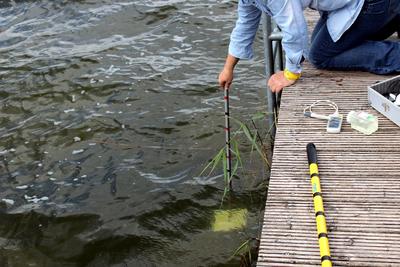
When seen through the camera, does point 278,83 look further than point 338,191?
Yes

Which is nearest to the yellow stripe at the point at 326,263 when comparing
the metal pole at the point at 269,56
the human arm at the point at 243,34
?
the human arm at the point at 243,34

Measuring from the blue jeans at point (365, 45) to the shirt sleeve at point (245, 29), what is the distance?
1.65 feet

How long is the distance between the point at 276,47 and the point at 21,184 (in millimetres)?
2720

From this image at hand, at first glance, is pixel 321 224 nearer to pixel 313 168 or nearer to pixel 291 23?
pixel 313 168

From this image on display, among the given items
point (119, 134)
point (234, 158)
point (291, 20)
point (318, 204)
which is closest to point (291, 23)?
point (291, 20)

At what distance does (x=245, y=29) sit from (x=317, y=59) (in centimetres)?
64

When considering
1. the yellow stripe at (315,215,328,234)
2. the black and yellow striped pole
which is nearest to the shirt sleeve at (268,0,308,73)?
the black and yellow striped pole

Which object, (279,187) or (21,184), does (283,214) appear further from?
(21,184)

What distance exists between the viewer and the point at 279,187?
2.92 meters

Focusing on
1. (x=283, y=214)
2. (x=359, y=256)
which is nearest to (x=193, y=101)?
(x=283, y=214)

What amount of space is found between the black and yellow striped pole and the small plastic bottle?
39cm

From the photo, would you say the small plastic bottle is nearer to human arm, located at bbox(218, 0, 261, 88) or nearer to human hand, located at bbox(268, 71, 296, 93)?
human hand, located at bbox(268, 71, 296, 93)

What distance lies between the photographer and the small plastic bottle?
3.34 m

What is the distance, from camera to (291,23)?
339cm
